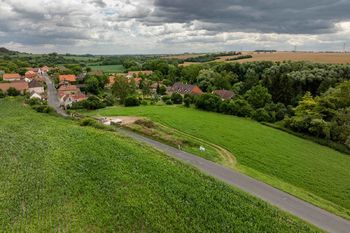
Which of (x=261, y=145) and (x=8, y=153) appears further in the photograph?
(x=261, y=145)

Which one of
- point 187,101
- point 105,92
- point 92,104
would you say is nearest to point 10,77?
point 105,92

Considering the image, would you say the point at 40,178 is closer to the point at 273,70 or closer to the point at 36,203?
the point at 36,203

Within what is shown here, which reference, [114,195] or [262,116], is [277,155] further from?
[262,116]

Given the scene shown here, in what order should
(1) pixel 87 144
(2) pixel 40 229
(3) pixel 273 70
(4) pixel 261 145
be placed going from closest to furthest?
(2) pixel 40 229, (1) pixel 87 144, (4) pixel 261 145, (3) pixel 273 70

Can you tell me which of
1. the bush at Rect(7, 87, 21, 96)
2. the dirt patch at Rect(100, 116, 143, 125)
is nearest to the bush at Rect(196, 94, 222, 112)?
the dirt patch at Rect(100, 116, 143, 125)

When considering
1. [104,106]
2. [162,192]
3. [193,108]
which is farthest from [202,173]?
[104,106]

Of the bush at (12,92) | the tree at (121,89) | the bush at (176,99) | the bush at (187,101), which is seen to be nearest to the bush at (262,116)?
the bush at (187,101)

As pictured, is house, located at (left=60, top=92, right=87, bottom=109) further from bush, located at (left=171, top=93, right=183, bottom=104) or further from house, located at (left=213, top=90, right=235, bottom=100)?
house, located at (left=213, top=90, right=235, bottom=100)
